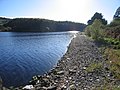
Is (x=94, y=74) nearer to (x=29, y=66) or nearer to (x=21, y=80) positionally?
(x=21, y=80)

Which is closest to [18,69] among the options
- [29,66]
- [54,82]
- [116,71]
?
[29,66]

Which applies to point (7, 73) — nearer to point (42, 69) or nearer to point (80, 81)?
point (42, 69)

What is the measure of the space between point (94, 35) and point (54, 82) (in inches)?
2514

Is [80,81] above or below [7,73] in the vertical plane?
above

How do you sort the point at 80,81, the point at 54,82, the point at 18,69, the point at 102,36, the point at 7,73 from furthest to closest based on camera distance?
the point at 102,36 → the point at 18,69 → the point at 7,73 → the point at 54,82 → the point at 80,81

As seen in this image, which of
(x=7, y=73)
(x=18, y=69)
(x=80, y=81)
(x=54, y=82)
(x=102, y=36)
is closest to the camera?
(x=80, y=81)

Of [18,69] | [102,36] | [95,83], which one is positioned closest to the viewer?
[95,83]

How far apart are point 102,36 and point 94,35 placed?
4388mm

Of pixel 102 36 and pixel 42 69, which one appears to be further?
pixel 102 36

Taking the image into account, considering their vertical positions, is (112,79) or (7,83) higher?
(112,79)

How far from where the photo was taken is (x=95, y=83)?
69.6 ft

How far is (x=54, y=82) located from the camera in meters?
24.8

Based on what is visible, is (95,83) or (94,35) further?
(94,35)

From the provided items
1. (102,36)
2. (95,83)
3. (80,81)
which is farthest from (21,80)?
(102,36)
